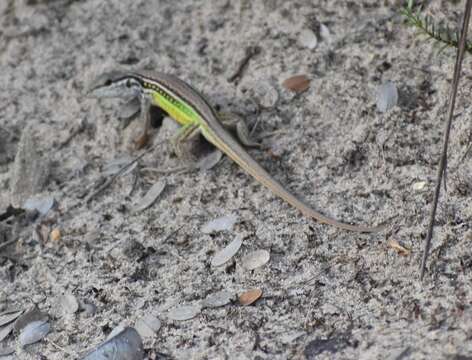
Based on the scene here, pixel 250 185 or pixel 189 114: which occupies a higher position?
pixel 189 114

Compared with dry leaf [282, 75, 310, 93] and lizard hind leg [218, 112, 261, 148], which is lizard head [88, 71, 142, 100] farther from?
dry leaf [282, 75, 310, 93]

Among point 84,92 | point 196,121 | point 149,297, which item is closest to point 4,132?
point 84,92

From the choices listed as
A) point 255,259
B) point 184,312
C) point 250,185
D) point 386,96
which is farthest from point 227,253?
point 386,96

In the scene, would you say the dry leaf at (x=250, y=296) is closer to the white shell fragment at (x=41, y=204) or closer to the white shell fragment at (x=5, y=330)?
the white shell fragment at (x=5, y=330)

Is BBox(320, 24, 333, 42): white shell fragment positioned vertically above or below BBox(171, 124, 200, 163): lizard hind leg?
above

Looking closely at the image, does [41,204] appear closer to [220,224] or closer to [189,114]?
[189,114]

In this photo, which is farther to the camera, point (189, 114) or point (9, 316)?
point (189, 114)

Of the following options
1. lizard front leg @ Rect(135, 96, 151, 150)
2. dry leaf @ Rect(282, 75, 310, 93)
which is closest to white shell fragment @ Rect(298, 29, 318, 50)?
dry leaf @ Rect(282, 75, 310, 93)
